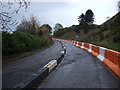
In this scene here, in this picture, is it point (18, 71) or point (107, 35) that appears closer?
point (18, 71)

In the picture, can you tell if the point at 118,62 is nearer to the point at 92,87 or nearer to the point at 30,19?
the point at 92,87

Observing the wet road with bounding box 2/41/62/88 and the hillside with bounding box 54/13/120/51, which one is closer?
the wet road with bounding box 2/41/62/88

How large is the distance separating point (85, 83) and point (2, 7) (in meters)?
6.88

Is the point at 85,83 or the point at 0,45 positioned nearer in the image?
the point at 85,83

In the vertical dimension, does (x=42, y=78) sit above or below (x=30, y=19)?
below

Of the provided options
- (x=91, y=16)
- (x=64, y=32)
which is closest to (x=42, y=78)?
(x=91, y=16)

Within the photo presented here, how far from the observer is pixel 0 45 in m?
11.3

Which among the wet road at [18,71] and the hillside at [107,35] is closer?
the wet road at [18,71]

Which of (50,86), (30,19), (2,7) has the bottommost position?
(50,86)

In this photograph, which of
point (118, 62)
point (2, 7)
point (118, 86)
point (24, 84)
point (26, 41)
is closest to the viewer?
point (24, 84)

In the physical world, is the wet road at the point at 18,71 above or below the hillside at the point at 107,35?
below

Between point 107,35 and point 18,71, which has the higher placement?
point 107,35

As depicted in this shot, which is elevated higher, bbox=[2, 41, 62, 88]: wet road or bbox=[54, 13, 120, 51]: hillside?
bbox=[54, 13, 120, 51]: hillside

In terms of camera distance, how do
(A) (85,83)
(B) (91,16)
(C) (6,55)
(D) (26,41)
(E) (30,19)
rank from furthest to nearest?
(B) (91,16)
(E) (30,19)
(D) (26,41)
(C) (6,55)
(A) (85,83)
